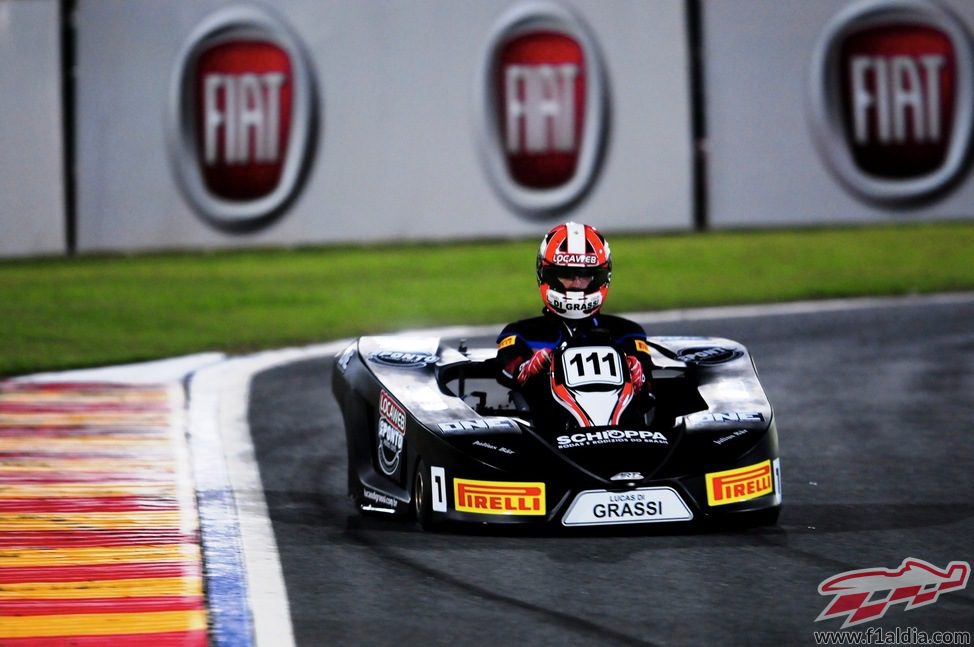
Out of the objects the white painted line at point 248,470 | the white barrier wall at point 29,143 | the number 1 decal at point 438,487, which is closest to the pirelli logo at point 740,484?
the number 1 decal at point 438,487

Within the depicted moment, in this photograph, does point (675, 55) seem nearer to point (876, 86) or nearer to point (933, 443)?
point (876, 86)

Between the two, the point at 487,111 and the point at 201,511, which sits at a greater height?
the point at 487,111

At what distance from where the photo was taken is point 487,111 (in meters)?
18.1

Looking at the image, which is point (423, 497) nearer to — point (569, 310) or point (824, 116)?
point (569, 310)

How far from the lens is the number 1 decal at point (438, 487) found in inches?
250

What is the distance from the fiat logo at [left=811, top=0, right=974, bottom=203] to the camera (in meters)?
18.0

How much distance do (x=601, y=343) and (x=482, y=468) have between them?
109cm

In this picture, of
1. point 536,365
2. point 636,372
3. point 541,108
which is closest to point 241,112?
point 541,108

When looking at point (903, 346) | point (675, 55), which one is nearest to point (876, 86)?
point (675, 55)

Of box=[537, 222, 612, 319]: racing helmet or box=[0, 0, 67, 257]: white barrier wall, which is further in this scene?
box=[0, 0, 67, 257]: white barrier wall

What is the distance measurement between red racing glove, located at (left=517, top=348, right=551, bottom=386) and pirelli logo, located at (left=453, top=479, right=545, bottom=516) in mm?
890

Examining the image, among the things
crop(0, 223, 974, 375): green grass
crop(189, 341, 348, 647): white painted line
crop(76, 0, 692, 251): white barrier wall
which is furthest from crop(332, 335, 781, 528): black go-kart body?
crop(76, 0, 692, 251): white barrier wall

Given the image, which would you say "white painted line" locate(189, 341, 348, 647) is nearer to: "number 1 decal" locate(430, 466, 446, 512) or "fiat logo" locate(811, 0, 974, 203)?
"number 1 decal" locate(430, 466, 446, 512)

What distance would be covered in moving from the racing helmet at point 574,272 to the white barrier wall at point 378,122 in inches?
421
